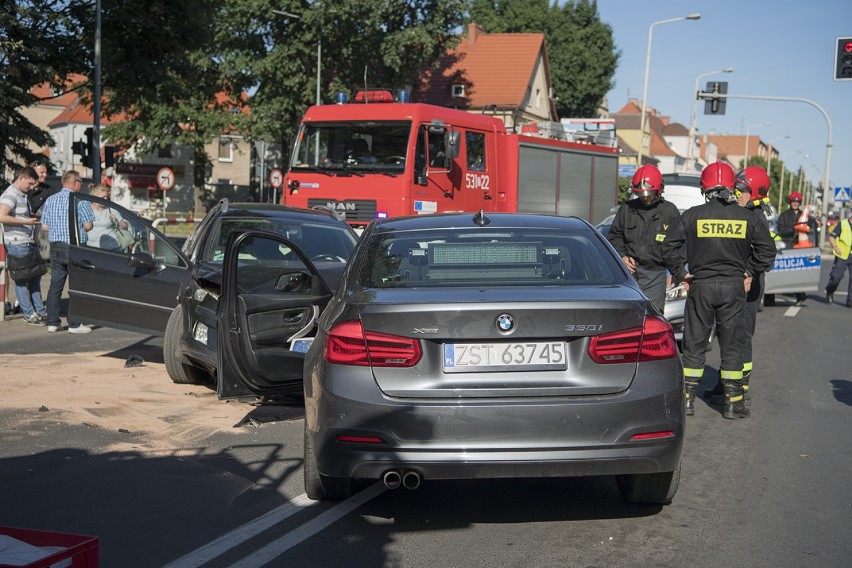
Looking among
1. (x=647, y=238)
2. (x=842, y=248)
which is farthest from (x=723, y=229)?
(x=842, y=248)

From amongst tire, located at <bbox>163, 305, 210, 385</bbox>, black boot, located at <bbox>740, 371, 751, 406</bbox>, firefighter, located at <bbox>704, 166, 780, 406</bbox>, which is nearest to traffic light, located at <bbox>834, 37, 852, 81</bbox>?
firefighter, located at <bbox>704, 166, 780, 406</bbox>

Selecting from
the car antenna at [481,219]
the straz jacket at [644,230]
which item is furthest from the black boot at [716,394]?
the car antenna at [481,219]

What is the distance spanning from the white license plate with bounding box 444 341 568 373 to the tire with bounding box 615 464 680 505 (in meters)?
1.01

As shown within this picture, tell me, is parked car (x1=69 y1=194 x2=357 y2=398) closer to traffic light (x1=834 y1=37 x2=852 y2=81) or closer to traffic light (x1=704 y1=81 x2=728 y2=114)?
traffic light (x1=834 y1=37 x2=852 y2=81)

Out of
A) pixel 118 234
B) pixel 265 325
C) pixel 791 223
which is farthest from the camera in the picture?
pixel 791 223

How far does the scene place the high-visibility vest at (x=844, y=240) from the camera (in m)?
19.2

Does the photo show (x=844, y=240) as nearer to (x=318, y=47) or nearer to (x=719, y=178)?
(x=719, y=178)

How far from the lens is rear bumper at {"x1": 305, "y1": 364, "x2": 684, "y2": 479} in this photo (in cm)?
458

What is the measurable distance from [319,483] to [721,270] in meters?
3.89

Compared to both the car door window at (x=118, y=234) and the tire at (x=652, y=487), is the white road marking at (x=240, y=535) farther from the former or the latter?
the car door window at (x=118, y=234)

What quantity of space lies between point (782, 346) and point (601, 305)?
9.17 m

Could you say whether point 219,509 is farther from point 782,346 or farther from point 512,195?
point 512,195

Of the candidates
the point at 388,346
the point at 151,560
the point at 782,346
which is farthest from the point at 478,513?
the point at 782,346

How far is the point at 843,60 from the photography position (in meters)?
23.3
